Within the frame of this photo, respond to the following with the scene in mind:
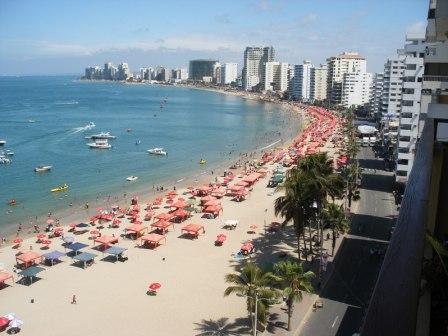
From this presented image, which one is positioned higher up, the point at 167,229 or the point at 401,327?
the point at 401,327

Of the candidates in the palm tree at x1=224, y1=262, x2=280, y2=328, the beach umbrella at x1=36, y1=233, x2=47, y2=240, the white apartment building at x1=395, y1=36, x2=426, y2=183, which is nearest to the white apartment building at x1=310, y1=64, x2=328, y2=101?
the white apartment building at x1=395, y1=36, x2=426, y2=183

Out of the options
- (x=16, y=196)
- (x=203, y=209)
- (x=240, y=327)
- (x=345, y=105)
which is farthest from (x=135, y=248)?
(x=345, y=105)

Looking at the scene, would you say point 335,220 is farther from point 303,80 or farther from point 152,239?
point 303,80

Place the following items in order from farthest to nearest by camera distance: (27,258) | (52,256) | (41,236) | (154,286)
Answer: (41,236)
(52,256)
(27,258)
(154,286)

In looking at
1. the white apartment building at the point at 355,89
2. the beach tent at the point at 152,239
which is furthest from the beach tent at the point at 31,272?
the white apartment building at the point at 355,89

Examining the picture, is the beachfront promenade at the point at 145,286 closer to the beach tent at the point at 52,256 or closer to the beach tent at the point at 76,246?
the beach tent at the point at 52,256

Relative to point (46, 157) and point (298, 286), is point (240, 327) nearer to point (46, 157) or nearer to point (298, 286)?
point (298, 286)

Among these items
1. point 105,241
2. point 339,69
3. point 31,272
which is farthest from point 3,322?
point 339,69
